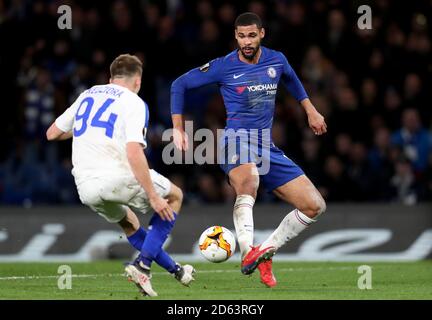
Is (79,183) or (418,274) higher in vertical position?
(79,183)

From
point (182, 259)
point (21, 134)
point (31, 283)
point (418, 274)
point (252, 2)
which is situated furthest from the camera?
point (252, 2)

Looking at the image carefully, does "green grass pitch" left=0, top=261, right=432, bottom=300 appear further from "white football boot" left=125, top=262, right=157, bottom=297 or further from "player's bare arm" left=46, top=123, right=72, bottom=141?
"player's bare arm" left=46, top=123, right=72, bottom=141

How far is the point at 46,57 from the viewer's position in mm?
15914

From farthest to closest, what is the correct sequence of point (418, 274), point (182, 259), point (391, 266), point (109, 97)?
point (182, 259), point (391, 266), point (418, 274), point (109, 97)

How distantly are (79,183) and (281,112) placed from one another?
7034 mm

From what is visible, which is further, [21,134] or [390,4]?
[390,4]

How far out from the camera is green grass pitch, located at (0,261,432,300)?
28.9 ft

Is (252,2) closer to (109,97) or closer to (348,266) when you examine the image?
(348,266)

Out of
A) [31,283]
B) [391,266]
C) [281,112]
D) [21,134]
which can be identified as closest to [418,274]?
[391,266]

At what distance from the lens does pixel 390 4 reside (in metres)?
16.8

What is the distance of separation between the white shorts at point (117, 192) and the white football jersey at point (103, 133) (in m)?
0.06

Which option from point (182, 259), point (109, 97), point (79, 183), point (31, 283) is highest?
point (109, 97)

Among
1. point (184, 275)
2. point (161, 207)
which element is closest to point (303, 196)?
point (184, 275)

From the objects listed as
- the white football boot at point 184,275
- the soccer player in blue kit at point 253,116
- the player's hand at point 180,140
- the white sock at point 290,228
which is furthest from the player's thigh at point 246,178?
the white football boot at point 184,275
